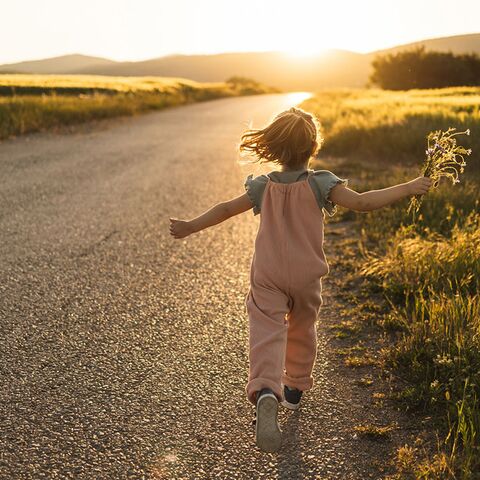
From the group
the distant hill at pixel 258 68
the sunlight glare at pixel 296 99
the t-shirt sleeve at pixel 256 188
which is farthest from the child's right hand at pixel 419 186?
the distant hill at pixel 258 68

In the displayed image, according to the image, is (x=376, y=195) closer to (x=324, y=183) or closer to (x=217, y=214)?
(x=324, y=183)

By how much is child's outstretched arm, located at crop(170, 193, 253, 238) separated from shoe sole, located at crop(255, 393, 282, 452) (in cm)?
85

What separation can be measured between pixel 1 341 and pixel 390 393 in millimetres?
2289

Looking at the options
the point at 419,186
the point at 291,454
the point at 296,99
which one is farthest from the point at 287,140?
the point at 296,99

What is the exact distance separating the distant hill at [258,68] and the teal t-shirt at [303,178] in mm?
128628

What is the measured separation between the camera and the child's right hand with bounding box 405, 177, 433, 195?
8.48ft

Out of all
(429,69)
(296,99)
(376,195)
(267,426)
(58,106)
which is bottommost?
(267,426)

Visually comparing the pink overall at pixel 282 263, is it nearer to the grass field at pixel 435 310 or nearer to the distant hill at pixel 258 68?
the grass field at pixel 435 310

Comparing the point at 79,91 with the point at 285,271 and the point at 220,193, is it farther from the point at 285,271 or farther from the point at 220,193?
the point at 285,271

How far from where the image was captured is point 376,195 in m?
2.69

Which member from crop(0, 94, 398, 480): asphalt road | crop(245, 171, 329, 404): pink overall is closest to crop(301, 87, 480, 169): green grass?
crop(0, 94, 398, 480): asphalt road

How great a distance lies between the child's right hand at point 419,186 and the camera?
258cm

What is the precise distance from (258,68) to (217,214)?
16839 centimetres

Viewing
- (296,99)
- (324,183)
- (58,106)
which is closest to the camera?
(324,183)
